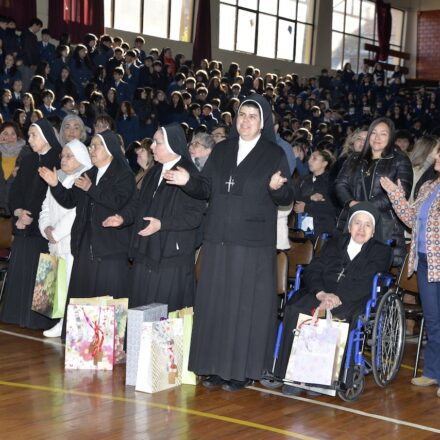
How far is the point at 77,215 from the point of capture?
239 inches

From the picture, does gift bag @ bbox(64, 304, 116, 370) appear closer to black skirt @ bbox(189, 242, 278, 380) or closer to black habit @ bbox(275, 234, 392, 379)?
black skirt @ bbox(189, 242, 278, 380)

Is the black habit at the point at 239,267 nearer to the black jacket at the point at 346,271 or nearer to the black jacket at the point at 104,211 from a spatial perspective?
the black jacket at the point at 346,271

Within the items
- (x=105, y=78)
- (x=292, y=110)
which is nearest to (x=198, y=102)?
(x=105, y=78)

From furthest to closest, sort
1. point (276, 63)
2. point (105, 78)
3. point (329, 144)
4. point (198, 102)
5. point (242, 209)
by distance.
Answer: point (276, 63) < point (198, 102) < point (105, 78) < point (329, 144) < point (242, 209)

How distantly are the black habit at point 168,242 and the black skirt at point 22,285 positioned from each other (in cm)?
140

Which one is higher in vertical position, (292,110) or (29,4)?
(29,4)

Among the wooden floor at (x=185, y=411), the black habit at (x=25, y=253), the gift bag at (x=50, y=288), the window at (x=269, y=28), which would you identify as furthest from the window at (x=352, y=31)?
the wooden floor at (x=185, y=411)

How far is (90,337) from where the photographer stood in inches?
215

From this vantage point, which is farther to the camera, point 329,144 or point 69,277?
point 329,144

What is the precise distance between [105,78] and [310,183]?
7762mm

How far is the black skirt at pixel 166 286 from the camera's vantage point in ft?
18.0

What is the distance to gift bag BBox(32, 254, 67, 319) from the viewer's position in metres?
6.16

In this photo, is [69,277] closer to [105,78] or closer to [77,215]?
[77,215]

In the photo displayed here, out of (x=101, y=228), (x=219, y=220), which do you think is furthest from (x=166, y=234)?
(x=101, y=228)
